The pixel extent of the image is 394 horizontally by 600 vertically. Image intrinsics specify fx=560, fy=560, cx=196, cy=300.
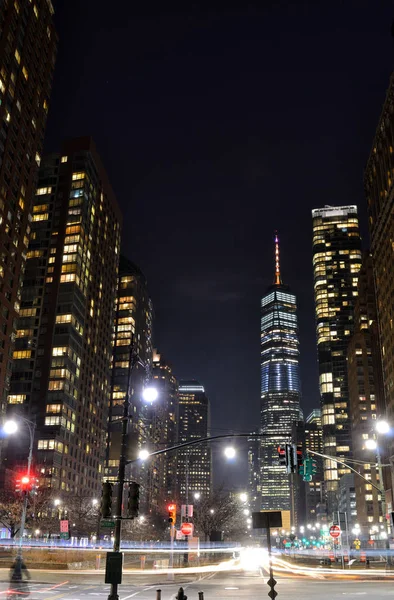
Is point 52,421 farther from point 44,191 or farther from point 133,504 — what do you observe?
point 133,504

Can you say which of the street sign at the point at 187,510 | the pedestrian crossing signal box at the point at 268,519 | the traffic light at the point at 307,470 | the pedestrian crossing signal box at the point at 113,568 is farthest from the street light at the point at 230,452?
the pedestrian crossing signal box at the point at 113,568

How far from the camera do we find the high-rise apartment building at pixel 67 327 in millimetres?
144375

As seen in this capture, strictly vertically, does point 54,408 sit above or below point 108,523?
above

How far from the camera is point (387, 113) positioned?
5044 inches

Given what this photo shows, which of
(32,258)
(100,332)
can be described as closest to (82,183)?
(32,258)

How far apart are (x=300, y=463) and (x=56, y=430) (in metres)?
120

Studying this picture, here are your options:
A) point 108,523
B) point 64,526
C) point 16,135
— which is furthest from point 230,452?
point 16,135

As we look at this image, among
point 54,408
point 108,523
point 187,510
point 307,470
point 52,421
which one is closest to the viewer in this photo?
point 108,523

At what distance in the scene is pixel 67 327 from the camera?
153500mm

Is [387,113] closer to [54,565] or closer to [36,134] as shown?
[36,134]

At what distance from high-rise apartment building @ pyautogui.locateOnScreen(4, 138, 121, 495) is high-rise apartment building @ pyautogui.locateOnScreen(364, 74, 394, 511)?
81.0 meters

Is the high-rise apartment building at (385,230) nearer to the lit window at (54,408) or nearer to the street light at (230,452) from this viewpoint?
the lit window at (54,408)

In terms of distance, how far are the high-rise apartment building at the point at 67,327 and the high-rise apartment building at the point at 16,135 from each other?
1629 inches

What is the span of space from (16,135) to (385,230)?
85537 millimetres
